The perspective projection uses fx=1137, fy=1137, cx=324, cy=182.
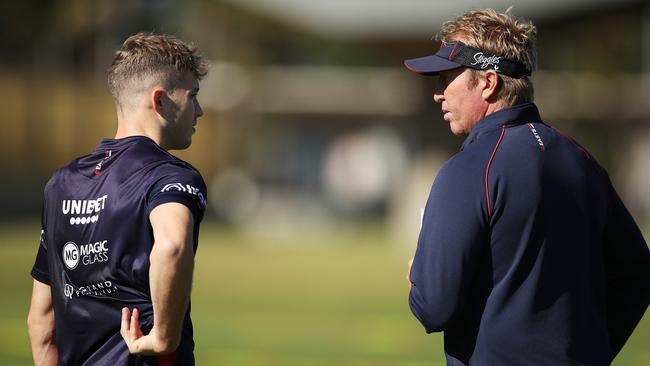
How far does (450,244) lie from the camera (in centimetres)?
369

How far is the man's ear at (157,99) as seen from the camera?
12.7 feet

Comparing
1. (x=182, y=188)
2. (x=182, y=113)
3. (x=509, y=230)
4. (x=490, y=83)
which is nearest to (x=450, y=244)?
(x=509, y=230)

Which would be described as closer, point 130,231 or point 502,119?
point 130,231

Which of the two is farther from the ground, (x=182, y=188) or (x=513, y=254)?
(x=182, y=188)

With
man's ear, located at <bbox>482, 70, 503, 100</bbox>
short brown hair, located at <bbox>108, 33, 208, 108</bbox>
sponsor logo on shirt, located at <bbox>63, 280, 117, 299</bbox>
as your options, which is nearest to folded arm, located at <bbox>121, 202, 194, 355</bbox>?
sponsor logo on shirt, located at <bbox>63, 280, 117, 299</bbox>

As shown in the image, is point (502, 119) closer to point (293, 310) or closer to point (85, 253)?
point (85, 253)

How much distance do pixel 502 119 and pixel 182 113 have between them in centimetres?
110

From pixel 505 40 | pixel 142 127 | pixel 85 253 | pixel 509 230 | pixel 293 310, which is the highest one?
pixel 505 40

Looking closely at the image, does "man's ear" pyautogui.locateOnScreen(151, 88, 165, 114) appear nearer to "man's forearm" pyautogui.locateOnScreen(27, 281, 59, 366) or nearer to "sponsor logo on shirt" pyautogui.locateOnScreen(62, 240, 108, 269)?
"sponsor logo on shirt" pyautogui.locateOnScreen(62, 240, 108, 269)

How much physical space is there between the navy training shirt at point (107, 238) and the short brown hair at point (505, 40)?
1085 millimetres

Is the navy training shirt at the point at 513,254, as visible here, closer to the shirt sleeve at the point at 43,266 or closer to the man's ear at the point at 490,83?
the man's ear at the point at 490,83

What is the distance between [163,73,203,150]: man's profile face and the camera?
3.92 meters

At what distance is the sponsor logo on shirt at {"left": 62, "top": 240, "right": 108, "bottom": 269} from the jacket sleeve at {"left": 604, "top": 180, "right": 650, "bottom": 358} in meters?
1.75

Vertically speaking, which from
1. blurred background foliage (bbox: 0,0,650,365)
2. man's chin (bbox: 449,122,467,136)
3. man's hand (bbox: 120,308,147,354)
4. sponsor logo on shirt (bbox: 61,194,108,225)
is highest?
man's chin (bbox: 449,122,467,136)
